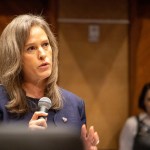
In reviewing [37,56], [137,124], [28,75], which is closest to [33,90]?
[28,75]

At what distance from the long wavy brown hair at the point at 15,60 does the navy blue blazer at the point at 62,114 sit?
2 cm

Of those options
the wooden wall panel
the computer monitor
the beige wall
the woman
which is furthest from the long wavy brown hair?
the wooden wall panel

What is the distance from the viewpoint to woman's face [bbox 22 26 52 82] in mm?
1626

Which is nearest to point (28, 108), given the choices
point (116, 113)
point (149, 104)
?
point (149, 104)

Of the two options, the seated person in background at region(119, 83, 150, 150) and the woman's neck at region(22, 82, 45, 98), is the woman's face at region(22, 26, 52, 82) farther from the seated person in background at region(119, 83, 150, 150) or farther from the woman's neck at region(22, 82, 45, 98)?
the seated person in background at region(119, 83, 150, 150)

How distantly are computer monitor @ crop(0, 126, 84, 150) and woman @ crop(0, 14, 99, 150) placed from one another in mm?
909

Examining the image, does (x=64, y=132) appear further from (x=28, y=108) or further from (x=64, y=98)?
(x=64, y=98)

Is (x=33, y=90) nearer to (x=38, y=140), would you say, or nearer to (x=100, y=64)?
(x=38, y=140)

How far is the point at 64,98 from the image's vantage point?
179 centimetres

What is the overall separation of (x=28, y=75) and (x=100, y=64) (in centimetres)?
279

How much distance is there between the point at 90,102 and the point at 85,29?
0.83m

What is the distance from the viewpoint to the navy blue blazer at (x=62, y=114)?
5.28ft

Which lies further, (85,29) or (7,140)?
(85,29)

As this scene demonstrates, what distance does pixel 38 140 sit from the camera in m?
0.67
